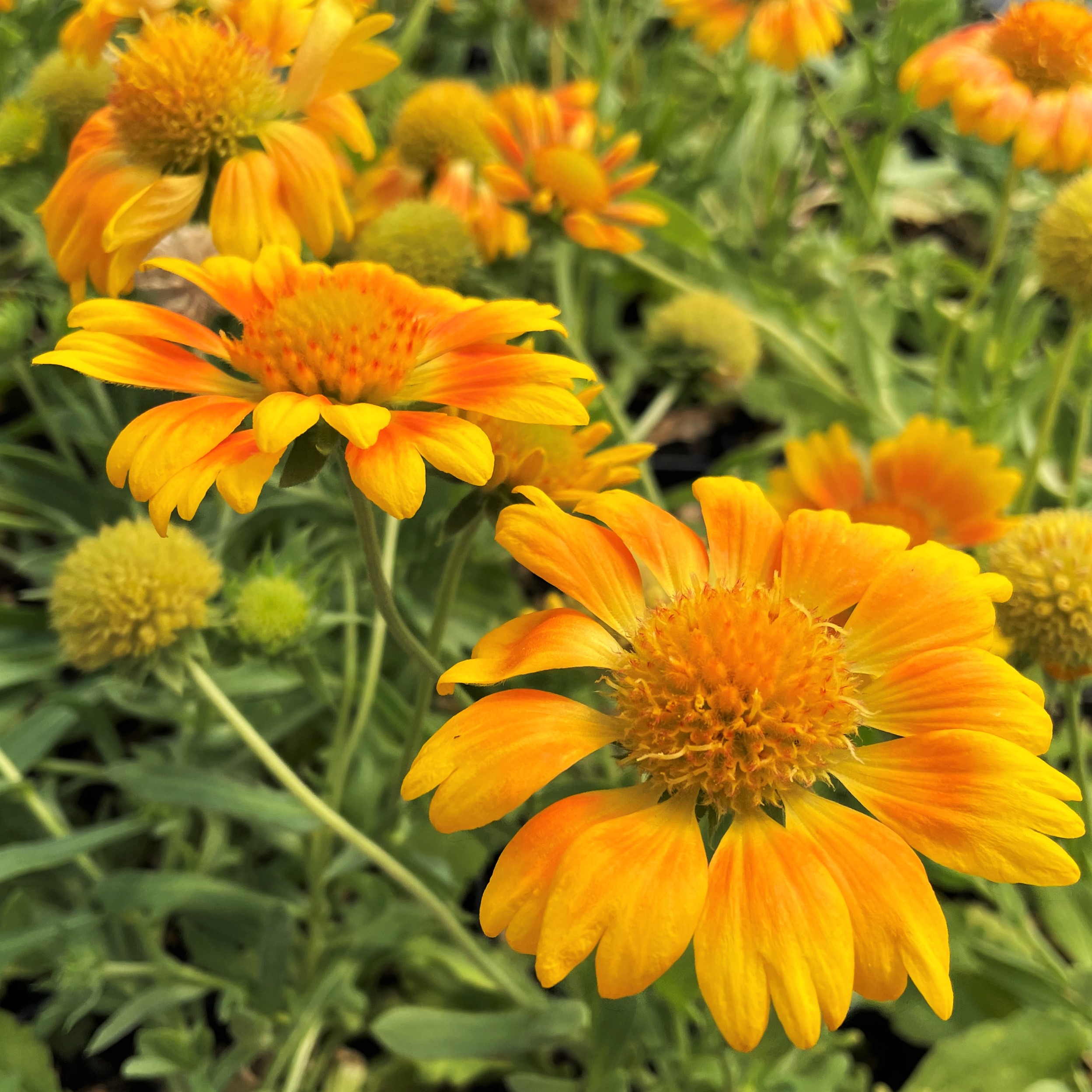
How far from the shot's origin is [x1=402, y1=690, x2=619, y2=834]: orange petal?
0.60m

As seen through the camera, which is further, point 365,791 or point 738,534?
point 365,791

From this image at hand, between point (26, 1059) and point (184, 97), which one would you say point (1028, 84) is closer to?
point (184, 97)

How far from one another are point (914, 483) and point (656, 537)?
0.68 metres

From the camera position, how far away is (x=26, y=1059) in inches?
44.2

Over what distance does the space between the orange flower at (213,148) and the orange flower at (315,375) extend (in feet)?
0.48

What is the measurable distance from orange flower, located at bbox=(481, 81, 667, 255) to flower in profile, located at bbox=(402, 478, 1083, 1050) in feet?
2.28

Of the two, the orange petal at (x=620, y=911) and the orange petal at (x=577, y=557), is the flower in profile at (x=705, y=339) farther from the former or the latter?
the orange petal at (x=620, y=911)

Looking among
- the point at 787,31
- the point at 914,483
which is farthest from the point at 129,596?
the point at 787,31

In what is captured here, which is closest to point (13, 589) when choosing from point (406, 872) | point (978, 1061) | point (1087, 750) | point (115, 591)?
point (115, 591)

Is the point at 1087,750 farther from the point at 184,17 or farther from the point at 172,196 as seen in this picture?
the point at 184,17

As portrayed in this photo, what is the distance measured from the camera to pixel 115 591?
879 mm

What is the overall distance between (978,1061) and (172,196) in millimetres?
1360

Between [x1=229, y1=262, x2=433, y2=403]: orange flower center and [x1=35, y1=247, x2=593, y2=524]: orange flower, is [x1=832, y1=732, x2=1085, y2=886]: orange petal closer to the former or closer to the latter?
[x1=35, y1=247, x2=593, y2=524]: orange flower

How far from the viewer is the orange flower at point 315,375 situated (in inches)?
24.5
